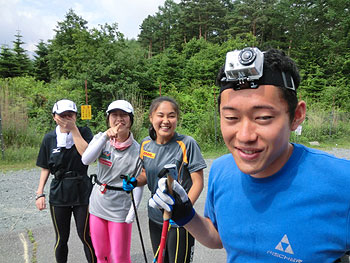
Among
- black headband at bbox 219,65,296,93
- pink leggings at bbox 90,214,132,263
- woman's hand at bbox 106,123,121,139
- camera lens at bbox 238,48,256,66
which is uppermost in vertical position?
camera lens at bbox 238,48,256,66

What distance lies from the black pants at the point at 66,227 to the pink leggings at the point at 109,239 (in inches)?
8.0

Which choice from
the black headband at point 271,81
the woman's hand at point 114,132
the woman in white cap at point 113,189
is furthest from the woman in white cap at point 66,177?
the black headband at point 271,81

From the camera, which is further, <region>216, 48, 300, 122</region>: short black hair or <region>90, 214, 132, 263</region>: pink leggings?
<region>90, 214, 132, 263</region>: pink leggings

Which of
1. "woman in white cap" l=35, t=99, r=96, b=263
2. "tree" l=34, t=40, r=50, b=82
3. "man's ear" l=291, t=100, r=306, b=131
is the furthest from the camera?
"tree" l=34, t=40, r=50, b=82

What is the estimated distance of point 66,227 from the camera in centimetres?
265

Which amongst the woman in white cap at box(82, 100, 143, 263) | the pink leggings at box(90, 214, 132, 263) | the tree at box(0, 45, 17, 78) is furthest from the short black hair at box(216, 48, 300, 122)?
the tree at box(0, 45, 17, 78)

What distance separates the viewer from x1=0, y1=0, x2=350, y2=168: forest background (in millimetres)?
10633

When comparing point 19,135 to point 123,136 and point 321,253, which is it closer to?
point 123,136

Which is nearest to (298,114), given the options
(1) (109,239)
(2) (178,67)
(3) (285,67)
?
(3) (285,67)

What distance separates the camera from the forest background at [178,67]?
1063cm

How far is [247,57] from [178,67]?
24.7m

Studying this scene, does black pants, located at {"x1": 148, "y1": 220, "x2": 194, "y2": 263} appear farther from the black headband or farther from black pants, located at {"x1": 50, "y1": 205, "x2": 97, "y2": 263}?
the black headband

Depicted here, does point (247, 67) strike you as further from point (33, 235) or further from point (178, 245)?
point (33, 235)

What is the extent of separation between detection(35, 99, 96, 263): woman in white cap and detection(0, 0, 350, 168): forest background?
6.21 m
